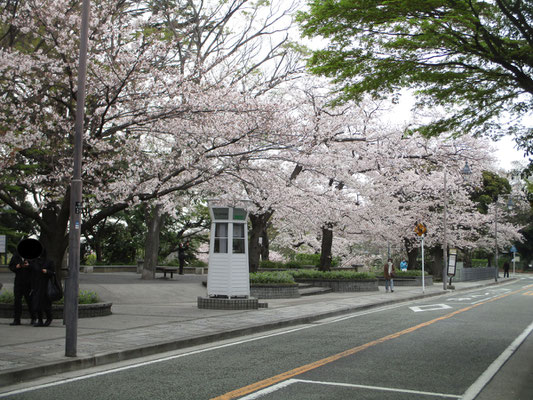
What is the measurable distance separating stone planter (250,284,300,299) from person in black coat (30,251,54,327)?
34.5ft

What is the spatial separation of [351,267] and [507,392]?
36.9m

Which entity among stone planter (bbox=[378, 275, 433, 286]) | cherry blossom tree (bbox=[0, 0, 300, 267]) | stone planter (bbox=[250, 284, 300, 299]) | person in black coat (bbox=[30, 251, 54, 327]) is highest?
cherry blossom tree (bbox=[0, 0, 300, 267])

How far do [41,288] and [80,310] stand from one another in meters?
1.96

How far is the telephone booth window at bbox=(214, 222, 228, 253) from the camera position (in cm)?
1702

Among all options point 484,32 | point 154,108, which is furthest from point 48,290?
point 484,32

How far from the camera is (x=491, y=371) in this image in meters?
7.95

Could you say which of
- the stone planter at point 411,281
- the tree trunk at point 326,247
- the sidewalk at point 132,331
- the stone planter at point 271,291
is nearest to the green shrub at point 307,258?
the stone planter at point 411,281

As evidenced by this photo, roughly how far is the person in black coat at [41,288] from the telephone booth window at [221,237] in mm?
5989

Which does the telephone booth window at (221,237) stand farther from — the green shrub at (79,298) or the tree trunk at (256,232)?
the tree trunk at (256,232)

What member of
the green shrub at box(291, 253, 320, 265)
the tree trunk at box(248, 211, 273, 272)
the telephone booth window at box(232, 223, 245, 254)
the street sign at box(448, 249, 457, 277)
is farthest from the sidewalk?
the green shrub at box(291, 253, 320, 265)

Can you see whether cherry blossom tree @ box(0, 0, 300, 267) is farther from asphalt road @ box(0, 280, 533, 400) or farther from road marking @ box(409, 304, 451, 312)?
road marking @ box(409, 304, 451, 312)

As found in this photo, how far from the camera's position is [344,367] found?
808 cm

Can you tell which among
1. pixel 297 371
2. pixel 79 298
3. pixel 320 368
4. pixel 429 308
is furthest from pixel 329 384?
pixel 429 308

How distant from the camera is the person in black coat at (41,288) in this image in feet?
38.9
